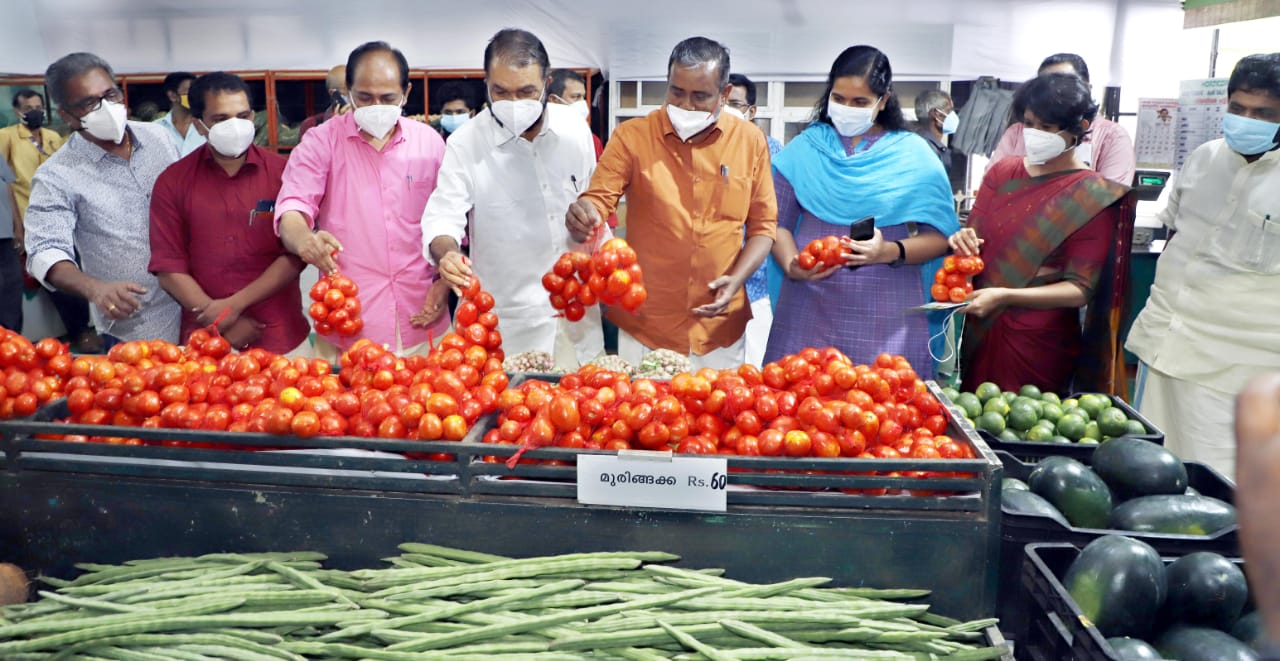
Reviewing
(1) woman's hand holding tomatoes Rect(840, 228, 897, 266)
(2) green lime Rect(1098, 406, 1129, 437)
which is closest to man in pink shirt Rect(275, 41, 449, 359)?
(1) woman's hand holding tomatoes Rect(840, 228, 897, 266)

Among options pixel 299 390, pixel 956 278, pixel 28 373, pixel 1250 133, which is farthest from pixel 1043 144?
pixel 28 373

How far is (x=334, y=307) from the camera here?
246cm

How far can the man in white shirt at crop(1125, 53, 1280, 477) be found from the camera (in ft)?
10.0

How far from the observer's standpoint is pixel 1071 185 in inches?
126

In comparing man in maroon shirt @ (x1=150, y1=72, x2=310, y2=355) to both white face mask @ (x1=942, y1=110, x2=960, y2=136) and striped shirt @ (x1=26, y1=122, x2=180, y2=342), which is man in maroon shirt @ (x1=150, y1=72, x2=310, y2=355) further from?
white face mask @ (x1=942, y1=110, x2=960, y2=136)

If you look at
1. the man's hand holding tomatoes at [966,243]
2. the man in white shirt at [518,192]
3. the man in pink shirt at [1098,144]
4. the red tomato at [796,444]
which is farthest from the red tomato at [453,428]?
the man in pink shirt at [1098,144]

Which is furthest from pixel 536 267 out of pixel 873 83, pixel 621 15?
pixel 621 15

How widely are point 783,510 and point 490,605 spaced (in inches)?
22.6

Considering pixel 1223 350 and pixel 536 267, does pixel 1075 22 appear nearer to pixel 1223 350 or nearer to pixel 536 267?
pixel 1223 350

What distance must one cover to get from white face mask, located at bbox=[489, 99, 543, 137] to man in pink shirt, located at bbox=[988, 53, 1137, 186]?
2452 mm

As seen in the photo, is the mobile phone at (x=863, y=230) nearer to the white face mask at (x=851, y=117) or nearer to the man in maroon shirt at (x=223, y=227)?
the white face mask at (x=851, y=117)

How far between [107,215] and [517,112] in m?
1.69

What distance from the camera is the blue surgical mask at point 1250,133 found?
3.02 metres

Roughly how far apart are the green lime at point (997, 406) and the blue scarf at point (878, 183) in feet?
2.81
